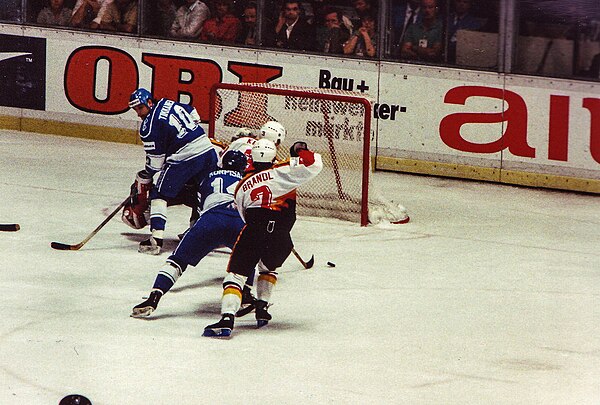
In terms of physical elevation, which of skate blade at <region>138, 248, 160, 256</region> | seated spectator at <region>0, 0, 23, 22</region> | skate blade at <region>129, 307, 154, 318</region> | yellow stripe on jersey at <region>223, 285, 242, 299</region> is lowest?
skate blade at <region>129, 307, 154, 318</region>

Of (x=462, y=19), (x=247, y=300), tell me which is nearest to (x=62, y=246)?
(x=247, y=300)

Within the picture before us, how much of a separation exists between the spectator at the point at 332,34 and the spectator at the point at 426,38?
0.62 meters

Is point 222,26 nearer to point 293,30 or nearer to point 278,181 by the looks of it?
point 293,30

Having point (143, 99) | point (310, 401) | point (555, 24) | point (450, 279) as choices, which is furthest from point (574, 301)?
point (555, 24)

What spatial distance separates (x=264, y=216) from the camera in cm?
764

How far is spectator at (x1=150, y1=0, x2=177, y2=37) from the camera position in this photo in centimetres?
1357

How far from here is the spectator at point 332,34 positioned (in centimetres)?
1288

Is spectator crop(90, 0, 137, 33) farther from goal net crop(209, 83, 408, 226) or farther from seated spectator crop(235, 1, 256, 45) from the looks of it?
goal net crop(209, 83, 408, 226)

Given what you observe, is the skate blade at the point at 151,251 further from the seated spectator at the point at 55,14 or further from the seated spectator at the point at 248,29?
the seated spectator at the point at 55,14

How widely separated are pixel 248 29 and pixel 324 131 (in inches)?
106

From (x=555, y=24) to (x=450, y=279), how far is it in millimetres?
3991

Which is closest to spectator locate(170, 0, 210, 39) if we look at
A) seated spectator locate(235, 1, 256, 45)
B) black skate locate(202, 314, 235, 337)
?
seated spectator locate(235, 1, 256, 45)

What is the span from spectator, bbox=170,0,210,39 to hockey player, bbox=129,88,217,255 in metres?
3.88

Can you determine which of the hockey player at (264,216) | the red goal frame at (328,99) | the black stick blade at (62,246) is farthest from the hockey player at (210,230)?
the red goal frame at (328,99)
